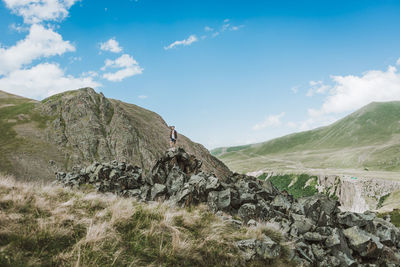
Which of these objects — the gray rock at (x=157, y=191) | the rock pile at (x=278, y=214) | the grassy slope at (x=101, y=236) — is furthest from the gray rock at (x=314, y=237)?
the gray rock at (x=157, y=191)

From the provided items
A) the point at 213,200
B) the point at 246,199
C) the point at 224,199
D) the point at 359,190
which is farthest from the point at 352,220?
the point at 359,190

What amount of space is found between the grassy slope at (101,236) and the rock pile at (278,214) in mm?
1532

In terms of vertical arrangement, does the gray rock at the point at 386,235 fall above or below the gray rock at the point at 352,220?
below

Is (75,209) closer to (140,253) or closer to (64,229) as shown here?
(64,229)

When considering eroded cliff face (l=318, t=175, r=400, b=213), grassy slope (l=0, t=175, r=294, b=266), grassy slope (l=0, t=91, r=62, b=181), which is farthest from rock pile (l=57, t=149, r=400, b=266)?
eroded cliff face (l=318, t=175, r=400, b=213)

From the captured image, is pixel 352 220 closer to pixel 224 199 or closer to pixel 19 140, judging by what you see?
pixel 224 199

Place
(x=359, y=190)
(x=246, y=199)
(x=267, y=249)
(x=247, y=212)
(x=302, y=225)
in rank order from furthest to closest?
(x=359, y=190) < (x=246, y=199) < (x=247, y=212) < (x=302, y=225) < (x=267, y=249)

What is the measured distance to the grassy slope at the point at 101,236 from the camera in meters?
5.89

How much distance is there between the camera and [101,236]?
6672 mm

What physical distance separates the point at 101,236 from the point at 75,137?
78.6 m

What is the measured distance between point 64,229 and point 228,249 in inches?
217

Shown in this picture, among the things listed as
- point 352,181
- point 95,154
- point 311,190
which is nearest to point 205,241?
point 95,154

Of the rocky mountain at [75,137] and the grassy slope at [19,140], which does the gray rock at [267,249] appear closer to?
the rocky mountain at [75,137]

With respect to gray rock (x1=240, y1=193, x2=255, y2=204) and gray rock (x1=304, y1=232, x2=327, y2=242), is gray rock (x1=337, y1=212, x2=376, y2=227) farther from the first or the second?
gray rock (x1=240, y1=193, x2=255, y2=204)
